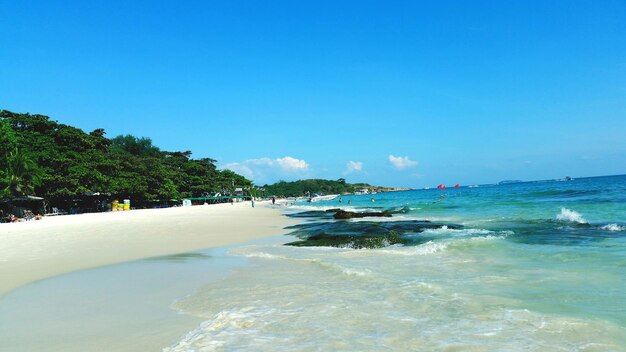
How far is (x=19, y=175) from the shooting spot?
33.4 meters

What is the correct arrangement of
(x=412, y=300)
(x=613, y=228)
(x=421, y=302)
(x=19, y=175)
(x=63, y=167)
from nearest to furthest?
(x=421, y=302) < (x=412, y=300) < (x=613, y=228) < (x=19, y=175) < (x=63, y=167)

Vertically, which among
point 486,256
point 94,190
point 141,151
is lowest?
point 486,256

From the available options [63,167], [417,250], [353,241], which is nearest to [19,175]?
[63,167]

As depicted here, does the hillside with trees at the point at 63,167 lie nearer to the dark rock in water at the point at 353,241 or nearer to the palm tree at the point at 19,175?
the palm tree at the point at 19,175

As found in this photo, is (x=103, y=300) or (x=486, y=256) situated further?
(x=486, y=256)

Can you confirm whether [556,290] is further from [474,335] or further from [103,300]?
[103,300]

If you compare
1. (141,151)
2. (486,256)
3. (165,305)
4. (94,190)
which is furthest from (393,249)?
(141,151)

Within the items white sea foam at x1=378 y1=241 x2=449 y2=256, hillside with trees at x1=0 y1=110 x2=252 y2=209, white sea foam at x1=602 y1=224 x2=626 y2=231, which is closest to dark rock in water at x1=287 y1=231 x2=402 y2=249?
white sea foam at x1=378 y1=241 x2=449 y2=256

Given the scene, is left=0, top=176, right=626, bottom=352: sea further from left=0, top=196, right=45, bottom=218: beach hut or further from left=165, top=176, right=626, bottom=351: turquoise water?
left=0, top=196, right=45, bottom=218: beach hut

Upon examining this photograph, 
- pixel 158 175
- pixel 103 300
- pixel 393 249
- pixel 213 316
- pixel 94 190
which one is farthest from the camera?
pixel 158 175

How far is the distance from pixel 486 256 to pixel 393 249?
2.73 m

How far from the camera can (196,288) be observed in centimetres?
742

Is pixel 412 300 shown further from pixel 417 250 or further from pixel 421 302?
pixel 417 250

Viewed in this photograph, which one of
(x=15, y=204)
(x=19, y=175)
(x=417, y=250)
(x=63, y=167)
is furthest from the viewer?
(x=63, y=167)
